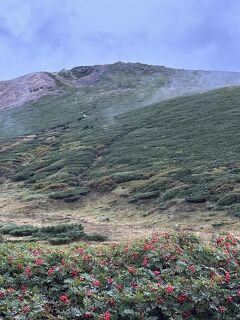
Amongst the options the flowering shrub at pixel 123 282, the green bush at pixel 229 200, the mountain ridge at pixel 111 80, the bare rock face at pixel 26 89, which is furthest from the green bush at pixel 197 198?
the bare rock face at pixel 26 89

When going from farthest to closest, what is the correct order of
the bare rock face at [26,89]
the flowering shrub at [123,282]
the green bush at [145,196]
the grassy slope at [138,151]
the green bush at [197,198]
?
the bare rock face at [26,89]
the grassy slope at [138,151]
the green bush at [145,196]
the green bush at [197,198]
the flowering shrub at [123,282]

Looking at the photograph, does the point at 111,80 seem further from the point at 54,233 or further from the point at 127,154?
the point at 54,233

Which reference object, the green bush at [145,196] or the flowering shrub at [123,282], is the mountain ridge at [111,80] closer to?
the green bush at [145,196]

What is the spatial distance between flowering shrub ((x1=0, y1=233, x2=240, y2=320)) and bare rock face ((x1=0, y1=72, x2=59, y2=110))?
119 metres

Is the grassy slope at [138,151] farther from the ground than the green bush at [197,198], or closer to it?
farther from the ground

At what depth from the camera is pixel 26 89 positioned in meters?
143

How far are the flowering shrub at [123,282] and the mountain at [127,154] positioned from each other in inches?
598

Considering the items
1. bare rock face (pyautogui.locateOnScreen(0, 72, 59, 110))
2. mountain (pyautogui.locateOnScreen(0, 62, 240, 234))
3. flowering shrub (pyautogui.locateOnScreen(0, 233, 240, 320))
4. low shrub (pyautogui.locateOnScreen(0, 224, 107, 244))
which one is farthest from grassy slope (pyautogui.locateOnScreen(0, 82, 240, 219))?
bare rock face (pyautogui.locateOnScreen(0, 72, 59, 110))

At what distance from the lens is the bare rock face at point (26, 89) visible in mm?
133500

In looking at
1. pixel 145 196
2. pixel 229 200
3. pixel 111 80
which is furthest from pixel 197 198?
pixel 111 80

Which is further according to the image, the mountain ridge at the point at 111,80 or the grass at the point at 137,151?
the mountain ridge at the point at 111,80

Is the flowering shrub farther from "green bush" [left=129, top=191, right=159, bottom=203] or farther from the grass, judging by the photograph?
"green bush" [left=129, top=191, right=159, bottom=203]

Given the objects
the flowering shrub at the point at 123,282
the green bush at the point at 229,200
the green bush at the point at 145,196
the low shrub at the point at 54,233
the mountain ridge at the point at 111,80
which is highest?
the mountain ridge at the point at 111,80

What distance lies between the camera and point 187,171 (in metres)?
42.7
